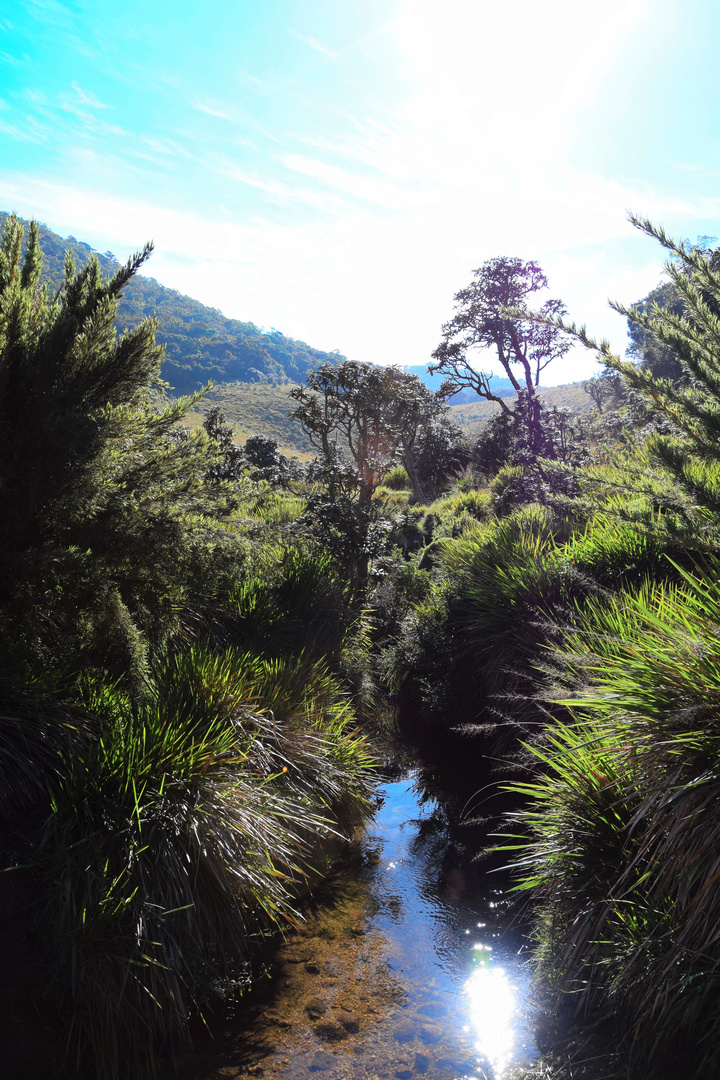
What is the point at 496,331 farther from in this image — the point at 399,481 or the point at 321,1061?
the point at 321,1061

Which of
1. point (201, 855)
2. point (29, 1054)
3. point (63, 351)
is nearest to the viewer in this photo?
point (29, 1054)

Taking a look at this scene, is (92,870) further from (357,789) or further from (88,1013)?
(357,789)

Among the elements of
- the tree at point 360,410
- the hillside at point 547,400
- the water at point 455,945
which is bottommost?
the water at point 455,945

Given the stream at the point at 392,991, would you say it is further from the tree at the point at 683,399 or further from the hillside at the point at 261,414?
the hillside at the point at 261,414

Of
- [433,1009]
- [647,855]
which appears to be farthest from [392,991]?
[647,855]

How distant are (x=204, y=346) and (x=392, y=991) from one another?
4995 inches

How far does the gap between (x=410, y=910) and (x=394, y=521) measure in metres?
5.94

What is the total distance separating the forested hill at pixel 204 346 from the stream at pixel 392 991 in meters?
72.1

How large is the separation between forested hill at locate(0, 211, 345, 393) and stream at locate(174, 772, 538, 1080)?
7212 centimetres

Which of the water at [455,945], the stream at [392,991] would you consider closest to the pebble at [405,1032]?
the stream at [392,991]

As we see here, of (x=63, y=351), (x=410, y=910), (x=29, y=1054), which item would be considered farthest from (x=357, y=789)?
(x=63, y=351)

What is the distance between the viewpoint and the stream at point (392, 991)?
2.72 metres

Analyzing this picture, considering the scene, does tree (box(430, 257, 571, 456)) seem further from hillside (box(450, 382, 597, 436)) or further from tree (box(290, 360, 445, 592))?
hillside (box(450, 382, 597, 436))

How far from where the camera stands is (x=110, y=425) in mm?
3848
